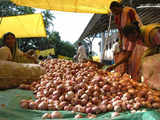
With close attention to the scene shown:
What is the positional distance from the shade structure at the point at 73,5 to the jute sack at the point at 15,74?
265 centimetres

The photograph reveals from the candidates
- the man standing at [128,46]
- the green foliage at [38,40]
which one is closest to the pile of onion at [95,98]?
the man standing at [128,46]

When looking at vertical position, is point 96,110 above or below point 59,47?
below

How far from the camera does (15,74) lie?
2.07 metres

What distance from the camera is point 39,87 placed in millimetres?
1886

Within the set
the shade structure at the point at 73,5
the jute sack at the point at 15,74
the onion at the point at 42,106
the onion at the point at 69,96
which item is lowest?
the onion at the point at 42,106

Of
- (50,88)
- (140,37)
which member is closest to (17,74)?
(50,88)

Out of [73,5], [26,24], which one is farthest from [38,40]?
[73,5]

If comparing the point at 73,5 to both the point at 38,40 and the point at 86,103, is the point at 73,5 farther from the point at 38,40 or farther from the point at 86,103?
the point at 38,40

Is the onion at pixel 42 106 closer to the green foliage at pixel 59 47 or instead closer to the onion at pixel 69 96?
the onion at pixel 69 96

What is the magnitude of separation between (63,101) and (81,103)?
0.16 m

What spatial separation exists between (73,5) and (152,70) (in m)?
3.45

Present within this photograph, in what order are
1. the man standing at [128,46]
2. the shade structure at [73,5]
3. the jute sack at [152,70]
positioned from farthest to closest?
the shade structure at [73,5] < the man standing at [128,46] < the jute sack at [152,70]

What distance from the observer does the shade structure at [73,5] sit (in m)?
4.39

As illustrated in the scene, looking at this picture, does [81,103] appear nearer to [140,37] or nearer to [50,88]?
[50,88]
